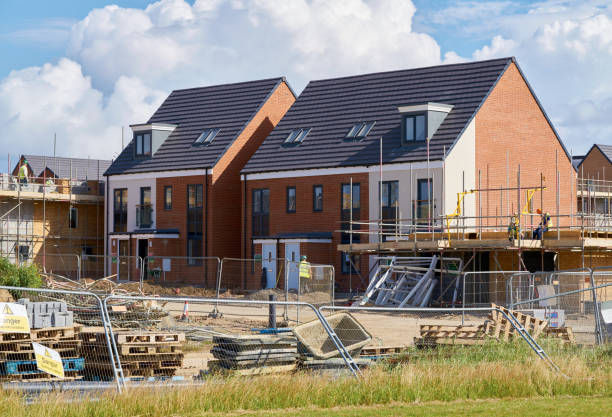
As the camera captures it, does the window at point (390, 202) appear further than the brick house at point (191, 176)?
No

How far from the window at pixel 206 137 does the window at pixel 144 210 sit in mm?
3603

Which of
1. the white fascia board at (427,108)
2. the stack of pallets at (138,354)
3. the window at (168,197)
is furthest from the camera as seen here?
the window at (168,197)

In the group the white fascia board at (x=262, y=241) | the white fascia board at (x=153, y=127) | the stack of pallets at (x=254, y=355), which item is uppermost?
the white fascia board at (x=153, y=127)

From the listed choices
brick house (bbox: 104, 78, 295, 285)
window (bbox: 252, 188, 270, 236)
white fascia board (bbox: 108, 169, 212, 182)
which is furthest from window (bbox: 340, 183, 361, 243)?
white fascia board (bbox: 108, 169, 212, 182)

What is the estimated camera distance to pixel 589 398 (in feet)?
48.5

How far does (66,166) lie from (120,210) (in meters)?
23.6

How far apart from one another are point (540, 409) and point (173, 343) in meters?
6.45

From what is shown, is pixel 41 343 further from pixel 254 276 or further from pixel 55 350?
pixel 254 276

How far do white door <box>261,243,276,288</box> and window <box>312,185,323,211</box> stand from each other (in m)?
2.62

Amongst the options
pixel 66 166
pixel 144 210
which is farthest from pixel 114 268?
pixel 66 166

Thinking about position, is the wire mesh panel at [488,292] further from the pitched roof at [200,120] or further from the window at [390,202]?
the pitched roof at [200,120]

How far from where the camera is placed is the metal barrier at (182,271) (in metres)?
45.8

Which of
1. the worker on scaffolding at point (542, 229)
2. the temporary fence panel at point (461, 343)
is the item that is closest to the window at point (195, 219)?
the worker on scaffolding at point (542, 229)

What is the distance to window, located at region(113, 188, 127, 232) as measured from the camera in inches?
2062
